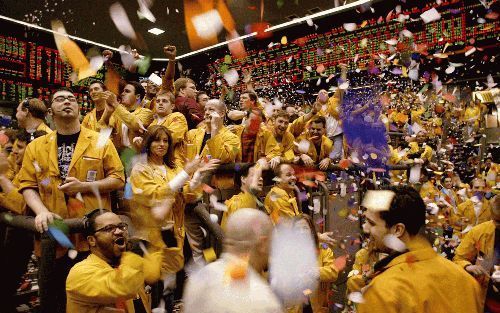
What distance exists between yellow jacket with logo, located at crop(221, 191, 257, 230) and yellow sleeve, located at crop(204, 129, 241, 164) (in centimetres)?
39

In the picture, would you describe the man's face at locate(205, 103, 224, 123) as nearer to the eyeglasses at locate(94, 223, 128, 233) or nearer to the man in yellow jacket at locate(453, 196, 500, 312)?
the eyeglasses at locate(94, 223, 128, 233)

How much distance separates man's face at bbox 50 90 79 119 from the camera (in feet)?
9.80

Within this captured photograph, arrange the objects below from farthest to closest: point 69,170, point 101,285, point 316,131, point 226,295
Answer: point 316,131 < point 69,170 < point 101,285 < point 226,295

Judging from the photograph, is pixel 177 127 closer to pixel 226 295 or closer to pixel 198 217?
pixel 198 217

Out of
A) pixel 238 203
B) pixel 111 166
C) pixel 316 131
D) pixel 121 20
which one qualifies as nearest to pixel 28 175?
pixel 111 166

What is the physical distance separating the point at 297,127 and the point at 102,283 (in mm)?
3562

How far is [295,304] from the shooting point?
3061 millimetres

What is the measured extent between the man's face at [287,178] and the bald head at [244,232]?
5.92 feet

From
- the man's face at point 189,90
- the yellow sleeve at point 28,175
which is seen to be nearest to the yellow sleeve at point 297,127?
the man's face at point 189,90

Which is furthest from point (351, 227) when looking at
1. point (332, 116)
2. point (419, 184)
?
point (332, 116)

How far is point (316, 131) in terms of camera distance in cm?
493

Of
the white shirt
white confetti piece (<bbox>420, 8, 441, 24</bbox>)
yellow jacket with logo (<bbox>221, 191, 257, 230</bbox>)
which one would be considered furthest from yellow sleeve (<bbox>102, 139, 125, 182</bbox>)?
white confetti piece (<bbox>420, 8, 441, 24</bbox>)

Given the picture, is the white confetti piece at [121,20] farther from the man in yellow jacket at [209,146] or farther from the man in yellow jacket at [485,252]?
the man in yellow jacket at [485,252]

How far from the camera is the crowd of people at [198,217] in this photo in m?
1.85
